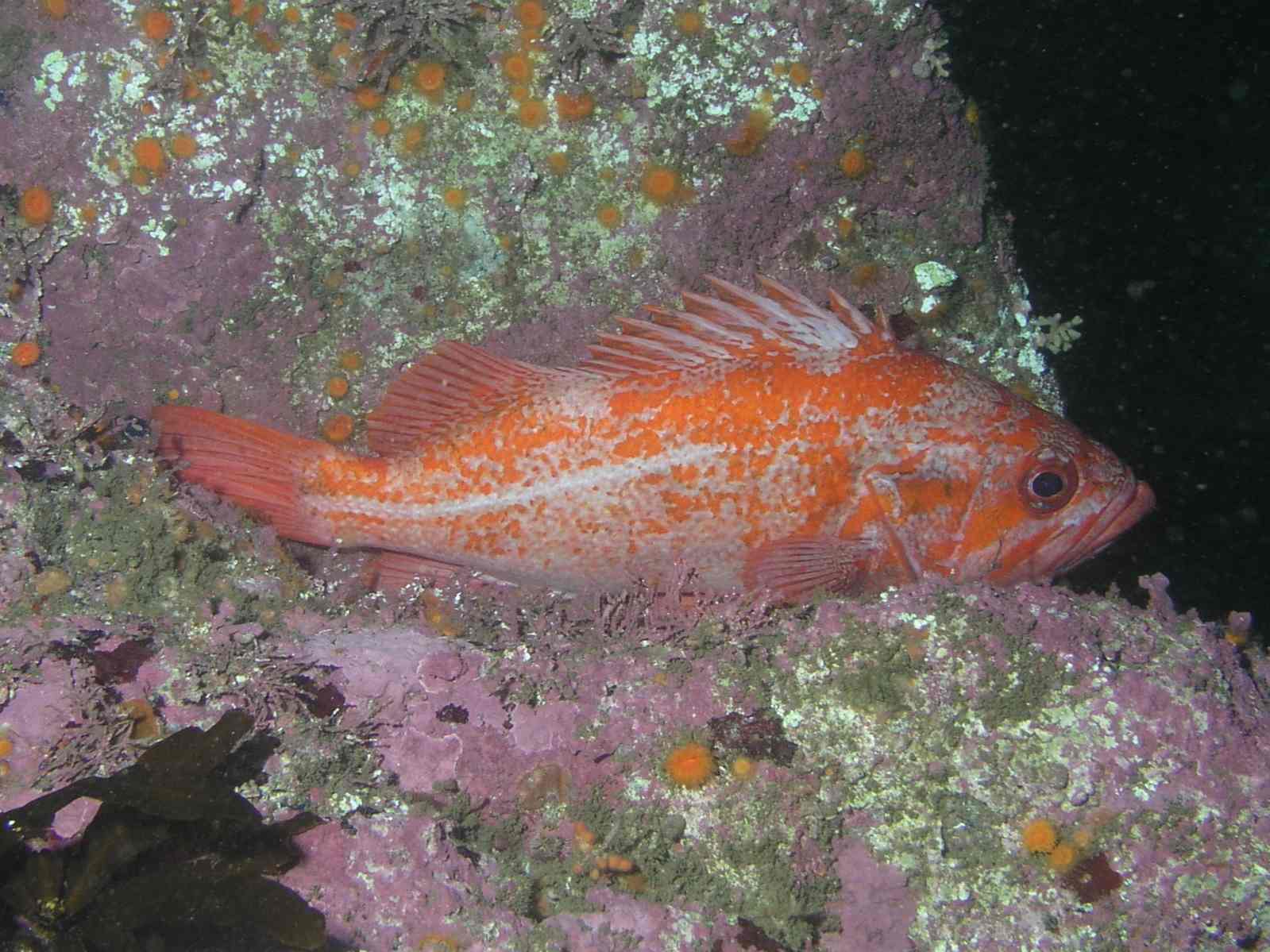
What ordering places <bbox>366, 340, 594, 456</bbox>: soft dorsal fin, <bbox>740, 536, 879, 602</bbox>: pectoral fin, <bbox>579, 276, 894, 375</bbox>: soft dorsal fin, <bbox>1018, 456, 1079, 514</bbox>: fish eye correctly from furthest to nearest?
<bbox>366, 340, 594, 456</bbox>: soft dorsal fin → <bbox>579, 276, 894, 375</bbox>: soft dorsal fin → <bbox>1018, 456, 1079, 514</bbox>: fish eye → <bbox>740, 536, 879, 602</bbox>: pectoral fin

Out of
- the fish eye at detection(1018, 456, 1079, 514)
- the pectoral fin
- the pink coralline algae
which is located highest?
the fish eye at detection(1018, 456, 1079, 514)

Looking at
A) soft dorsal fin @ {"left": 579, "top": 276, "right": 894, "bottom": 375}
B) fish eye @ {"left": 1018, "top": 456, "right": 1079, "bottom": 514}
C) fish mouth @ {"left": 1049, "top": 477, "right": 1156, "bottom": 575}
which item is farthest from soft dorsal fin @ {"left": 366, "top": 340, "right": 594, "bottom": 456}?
fish mouth @ {"left": 1049, "top": 477, "right": 1156, "bottom": 575}

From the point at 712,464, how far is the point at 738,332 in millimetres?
543

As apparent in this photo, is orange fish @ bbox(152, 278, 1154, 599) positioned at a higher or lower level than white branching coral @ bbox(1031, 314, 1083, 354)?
lower

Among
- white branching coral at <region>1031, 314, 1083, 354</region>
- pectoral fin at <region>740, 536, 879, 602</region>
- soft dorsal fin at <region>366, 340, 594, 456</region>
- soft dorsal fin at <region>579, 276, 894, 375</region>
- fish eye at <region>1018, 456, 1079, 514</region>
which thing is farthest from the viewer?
white branching coral at <region>1031, 314, 1083, 354</region>

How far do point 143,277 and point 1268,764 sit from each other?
403 centimetres

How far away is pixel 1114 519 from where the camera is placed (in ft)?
9.84

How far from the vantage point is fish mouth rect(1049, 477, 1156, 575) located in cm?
299

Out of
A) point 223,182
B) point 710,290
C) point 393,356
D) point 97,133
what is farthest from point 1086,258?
point 97,133

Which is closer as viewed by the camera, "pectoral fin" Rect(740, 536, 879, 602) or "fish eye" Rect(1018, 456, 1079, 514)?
"pectoral fin" Rect(740, 536, 879, 602)

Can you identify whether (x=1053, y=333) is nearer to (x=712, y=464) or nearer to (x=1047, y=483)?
(x=1047, y=483)

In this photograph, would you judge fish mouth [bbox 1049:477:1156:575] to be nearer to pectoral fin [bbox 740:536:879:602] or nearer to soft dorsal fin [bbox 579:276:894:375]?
pectoral fin [bbox 740:536:879:602]

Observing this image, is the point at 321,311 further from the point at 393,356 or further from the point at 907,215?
the point at 907,215

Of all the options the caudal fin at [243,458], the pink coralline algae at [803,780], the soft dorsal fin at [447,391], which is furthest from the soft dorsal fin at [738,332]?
the caudal fin at [243,458]
